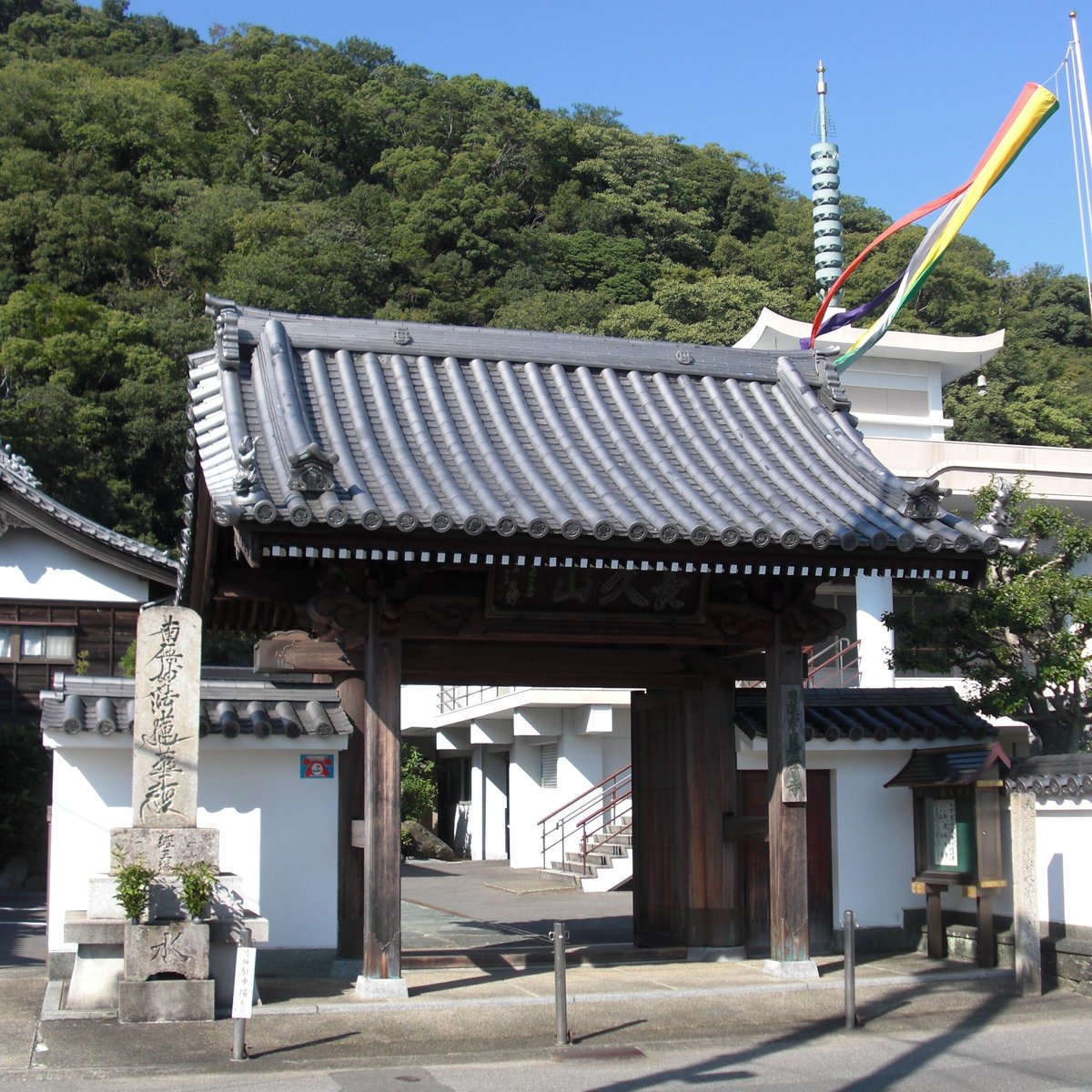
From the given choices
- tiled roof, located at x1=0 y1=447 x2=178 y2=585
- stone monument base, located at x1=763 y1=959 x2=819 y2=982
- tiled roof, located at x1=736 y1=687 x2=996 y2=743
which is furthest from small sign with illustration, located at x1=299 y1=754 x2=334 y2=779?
tiled roof, located at x1=0 y1=447 x2=178 y2=585

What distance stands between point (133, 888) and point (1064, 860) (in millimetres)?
8665

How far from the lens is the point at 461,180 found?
63.7 m

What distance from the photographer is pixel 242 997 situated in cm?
871

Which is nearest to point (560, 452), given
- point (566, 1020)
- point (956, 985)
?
point (566, 1020)

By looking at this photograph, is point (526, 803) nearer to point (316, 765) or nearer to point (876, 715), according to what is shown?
point (876, 715)

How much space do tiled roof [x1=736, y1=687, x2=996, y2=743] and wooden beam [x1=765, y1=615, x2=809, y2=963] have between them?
1.30 meters

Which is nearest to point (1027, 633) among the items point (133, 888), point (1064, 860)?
point (1064, 860)

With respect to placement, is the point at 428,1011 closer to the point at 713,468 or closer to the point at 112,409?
the point at 713,468

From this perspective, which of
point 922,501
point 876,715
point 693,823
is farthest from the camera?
point 876,715

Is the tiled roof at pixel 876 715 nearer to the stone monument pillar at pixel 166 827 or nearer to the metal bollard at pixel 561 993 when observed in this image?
the metal bollard at pixel 561 993

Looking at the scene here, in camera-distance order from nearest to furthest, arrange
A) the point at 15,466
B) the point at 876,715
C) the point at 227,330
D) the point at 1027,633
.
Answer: the point at 227,330, the point at 876,715, the point at 1027,633, the point at 15,466

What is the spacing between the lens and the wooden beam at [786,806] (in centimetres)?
1226

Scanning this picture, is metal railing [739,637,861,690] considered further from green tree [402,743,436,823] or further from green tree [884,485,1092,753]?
green tree [402,743,436,823]

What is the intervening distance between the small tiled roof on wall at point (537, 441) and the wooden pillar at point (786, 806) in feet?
5.61
